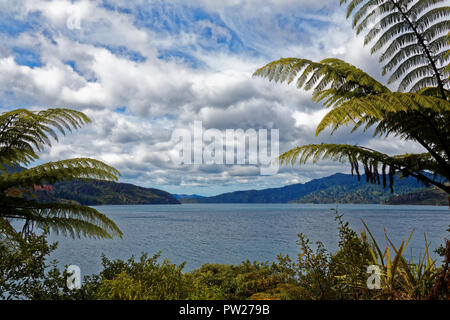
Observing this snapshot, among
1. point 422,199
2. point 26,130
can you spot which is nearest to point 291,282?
point 26,130

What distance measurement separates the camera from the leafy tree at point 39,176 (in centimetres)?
546

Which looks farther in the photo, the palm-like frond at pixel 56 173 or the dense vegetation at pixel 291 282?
the palm-like frond at pixel 56 173

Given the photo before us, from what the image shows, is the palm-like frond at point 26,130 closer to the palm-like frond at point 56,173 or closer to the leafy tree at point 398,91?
the palm-like frond at point 56,173

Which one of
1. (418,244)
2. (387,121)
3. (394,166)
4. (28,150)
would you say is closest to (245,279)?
(394,166)

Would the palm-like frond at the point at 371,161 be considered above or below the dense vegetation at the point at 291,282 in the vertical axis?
above

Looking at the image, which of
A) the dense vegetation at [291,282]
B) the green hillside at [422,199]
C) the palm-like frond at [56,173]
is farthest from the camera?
the green hillside at [422,199]

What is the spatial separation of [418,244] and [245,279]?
37.6 meters

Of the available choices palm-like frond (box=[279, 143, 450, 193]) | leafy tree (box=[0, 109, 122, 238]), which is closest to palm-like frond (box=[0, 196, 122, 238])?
leafy tree (box=[0, 109, 122, 238])

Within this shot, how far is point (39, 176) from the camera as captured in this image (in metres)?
5.39

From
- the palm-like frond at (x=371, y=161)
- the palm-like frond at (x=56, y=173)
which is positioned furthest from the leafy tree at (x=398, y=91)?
the palm-like frond at (x=56, y=173)

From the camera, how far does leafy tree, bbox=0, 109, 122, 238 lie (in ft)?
17.9

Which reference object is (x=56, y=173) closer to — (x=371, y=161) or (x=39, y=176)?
(x=39, y=176)

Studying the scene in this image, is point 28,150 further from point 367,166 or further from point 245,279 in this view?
point 367,166
